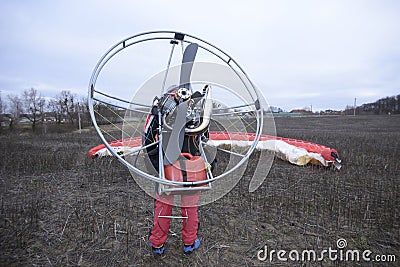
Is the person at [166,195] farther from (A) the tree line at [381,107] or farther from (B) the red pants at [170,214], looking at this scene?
(A) the tree line at [381,107]

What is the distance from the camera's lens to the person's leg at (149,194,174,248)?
2674 millimetres

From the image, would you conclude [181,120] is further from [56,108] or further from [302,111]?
[302,111]

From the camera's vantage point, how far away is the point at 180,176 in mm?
2576

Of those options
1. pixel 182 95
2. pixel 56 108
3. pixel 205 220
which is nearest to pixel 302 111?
pixel 56 108

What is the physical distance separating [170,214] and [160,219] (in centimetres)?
12

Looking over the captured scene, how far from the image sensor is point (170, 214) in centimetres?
277

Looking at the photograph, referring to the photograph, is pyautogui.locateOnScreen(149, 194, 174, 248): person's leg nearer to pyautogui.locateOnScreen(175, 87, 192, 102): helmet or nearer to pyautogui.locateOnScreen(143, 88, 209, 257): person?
pyautogui.locateOnScreen(143, 88, 209, 257): person

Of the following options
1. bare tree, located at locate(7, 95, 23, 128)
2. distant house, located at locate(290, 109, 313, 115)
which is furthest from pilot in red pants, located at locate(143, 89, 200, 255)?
distant house, located at locate(290, 109, 313, 115)

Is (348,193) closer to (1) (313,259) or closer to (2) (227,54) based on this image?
(1) (313,259)

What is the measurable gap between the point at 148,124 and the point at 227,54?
1.09 m

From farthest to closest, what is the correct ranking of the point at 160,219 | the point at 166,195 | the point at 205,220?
the point at 205,220
the point at 160,219
the point at 166,195

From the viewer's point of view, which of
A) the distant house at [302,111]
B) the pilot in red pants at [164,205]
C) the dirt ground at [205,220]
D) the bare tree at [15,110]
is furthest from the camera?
the distant house at [302,111]

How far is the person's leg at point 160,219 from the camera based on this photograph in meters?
2.67

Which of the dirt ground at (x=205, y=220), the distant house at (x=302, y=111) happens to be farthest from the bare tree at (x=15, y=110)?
the distant house at (x=302, y=111)
